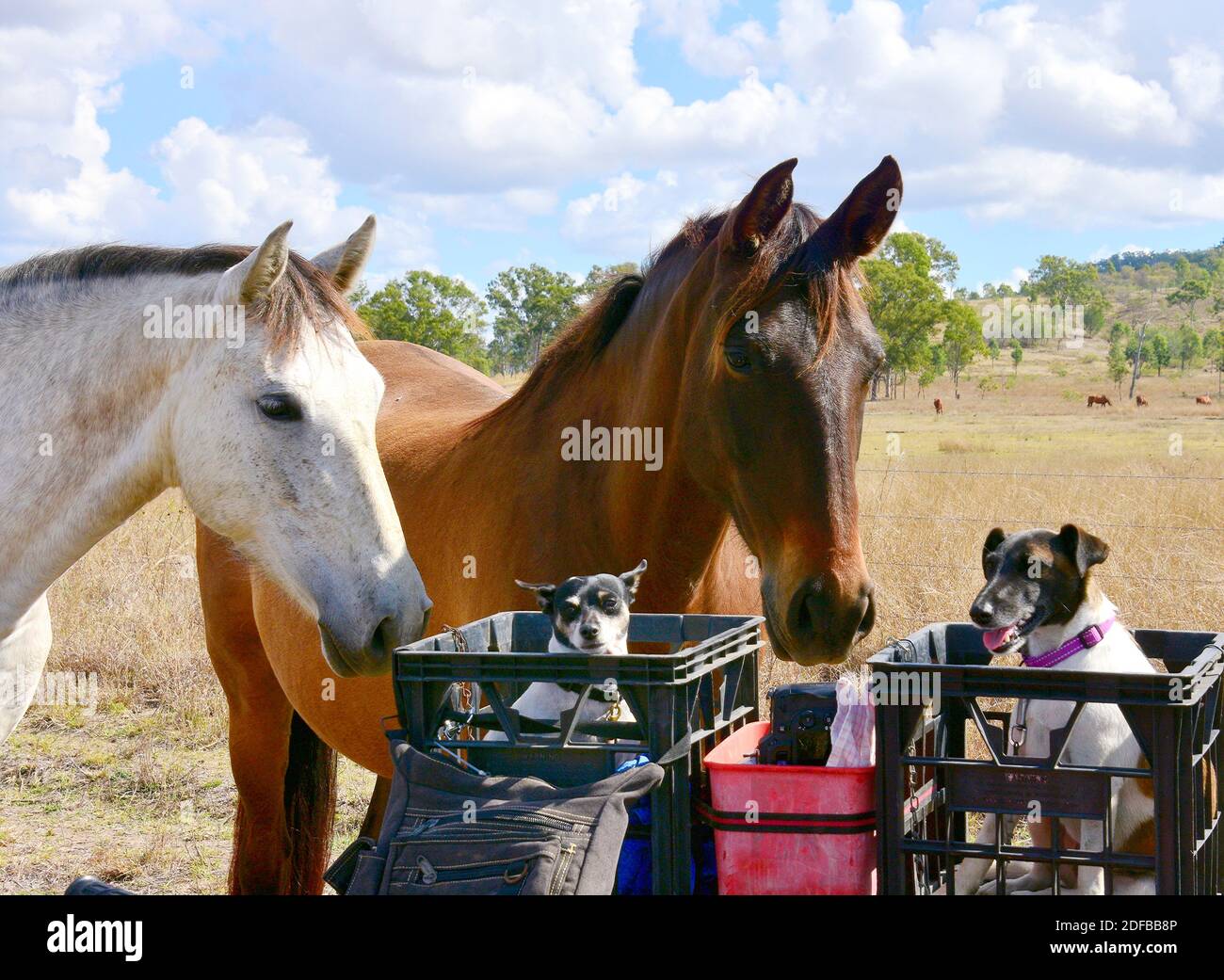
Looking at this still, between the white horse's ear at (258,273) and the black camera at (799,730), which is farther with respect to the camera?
the white horse's ear at (258,273)

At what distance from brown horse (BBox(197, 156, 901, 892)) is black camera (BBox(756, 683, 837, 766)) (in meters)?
0.10

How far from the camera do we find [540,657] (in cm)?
215

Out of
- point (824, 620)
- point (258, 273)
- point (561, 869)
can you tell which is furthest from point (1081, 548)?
point (258, 273)

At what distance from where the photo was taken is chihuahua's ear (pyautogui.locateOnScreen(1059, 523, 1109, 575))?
2.78 m

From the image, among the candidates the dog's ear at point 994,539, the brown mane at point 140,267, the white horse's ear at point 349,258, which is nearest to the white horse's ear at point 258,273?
the brown mane at point 140,267

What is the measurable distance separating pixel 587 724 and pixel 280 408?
1.04 meters

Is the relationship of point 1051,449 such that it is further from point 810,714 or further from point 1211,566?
point 810,714

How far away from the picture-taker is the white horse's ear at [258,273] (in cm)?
265

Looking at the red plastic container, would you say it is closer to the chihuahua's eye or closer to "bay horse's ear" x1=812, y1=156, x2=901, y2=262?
the chihuahua's eye

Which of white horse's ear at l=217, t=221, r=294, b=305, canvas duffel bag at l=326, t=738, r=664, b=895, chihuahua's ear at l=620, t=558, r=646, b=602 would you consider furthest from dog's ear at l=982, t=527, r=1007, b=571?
white horse's ear at l=217, t=221, r=294, b=305

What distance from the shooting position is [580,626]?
2539 mm

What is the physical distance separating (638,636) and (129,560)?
25.6ft

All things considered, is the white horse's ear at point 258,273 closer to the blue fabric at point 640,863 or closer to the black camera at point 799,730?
the blue fabric at point 640,863

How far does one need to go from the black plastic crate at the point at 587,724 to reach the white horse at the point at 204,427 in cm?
32
